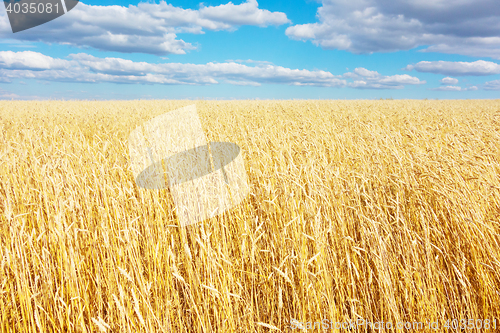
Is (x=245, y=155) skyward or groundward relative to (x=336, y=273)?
skyward

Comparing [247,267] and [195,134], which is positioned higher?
[195,134]

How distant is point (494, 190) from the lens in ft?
6.72

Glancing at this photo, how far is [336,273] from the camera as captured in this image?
1.58m

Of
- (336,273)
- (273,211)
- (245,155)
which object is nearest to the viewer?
(336,273)

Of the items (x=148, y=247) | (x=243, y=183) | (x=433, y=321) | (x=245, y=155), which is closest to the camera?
(x=433, y=321)

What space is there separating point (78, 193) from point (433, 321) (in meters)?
2.75

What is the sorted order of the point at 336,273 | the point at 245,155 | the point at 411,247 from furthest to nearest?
the point at 245,155 < the point at 411,247 < the point at 336,273

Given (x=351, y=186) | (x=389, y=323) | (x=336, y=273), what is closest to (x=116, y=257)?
(x=336, y=273)

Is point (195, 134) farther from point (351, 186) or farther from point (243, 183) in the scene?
point (351, 186)

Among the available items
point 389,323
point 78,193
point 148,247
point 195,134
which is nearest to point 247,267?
point 148,247

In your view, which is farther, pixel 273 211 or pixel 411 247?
pixel 273 211

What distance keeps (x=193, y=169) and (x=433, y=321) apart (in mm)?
2260

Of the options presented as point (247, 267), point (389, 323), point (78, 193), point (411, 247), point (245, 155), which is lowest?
point (389, 323)

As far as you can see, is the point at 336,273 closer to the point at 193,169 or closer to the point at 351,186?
the point at 351,186
